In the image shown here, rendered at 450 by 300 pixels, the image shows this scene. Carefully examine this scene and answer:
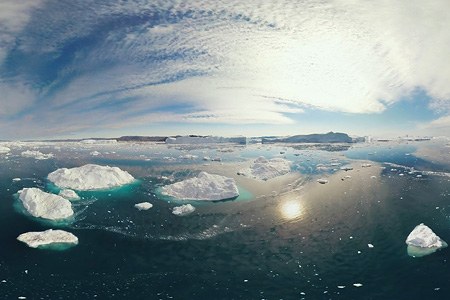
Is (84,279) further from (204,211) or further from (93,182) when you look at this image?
(93,182)

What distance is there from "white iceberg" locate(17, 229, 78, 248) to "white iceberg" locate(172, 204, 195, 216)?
7.31 meters

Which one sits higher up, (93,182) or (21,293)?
(93,182)

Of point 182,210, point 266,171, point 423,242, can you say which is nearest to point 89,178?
point 182,210

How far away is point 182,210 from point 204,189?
5.22 meters

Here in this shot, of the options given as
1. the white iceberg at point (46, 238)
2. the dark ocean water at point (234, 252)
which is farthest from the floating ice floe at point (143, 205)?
the white iceberg at point (46, 238)

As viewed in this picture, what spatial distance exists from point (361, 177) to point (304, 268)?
28.4m

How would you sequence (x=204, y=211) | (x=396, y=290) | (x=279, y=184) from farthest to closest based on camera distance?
1. (x=279, y=184)
2. (x=204, y=211)
3. (x=396, y=290)

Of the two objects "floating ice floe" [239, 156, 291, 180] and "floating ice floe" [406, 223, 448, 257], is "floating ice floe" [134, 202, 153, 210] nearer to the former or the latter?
"floating ice floe" [239, 156, 291, 180]

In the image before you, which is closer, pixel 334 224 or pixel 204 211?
pixel 334 224

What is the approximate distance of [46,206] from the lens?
906 inches

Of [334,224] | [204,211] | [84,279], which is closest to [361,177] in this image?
[334,224]

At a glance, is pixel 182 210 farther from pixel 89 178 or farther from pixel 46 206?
pixel 89 178

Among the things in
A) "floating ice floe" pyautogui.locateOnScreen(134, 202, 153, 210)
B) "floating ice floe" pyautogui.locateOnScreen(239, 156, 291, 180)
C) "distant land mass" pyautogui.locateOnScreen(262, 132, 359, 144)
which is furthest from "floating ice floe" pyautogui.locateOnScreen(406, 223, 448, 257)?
"distant land mass" pyautogui.locateOnScreen(262, 132, 359, 144)

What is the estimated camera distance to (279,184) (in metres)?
35.6
